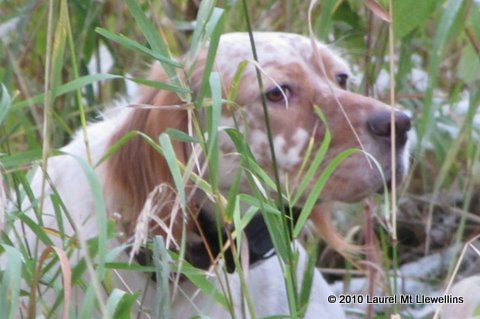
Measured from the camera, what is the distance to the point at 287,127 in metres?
2.34

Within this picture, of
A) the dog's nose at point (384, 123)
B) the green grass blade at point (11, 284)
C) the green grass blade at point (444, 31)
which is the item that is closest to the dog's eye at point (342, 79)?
the dog's nose at point (384, 123)

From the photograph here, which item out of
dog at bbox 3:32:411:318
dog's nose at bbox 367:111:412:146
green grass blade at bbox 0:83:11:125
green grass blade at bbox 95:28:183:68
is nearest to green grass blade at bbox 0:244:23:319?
green grass blade at bbox 0:83:11:125

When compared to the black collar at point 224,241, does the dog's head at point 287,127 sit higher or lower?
Result: higher

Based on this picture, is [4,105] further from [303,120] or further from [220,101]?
[303,120]

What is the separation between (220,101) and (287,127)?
59 centimetres

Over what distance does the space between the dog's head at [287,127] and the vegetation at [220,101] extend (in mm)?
89

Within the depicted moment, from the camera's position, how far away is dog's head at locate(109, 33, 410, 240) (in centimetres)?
228

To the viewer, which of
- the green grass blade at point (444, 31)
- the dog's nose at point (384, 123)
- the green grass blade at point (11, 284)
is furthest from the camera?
the dog's nose at point (384, 123)

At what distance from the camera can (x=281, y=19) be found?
334cm

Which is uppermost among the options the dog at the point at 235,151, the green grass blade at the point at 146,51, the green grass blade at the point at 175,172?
the green grass blade at the point at 146,51

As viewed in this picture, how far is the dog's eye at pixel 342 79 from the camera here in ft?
8.31

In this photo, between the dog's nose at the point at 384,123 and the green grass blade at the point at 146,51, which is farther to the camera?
the dog's nose at the point at 384,123

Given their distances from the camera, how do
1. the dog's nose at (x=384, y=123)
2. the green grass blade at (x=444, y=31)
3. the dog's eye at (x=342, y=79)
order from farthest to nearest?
the dog's eye at (x=342, y=79) → the dog's nose at (x=384, y=123) → the green grass blade at (x=444, y=31)

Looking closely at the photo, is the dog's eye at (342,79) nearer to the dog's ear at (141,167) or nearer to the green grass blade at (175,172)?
the dog's ear at (141,167)
